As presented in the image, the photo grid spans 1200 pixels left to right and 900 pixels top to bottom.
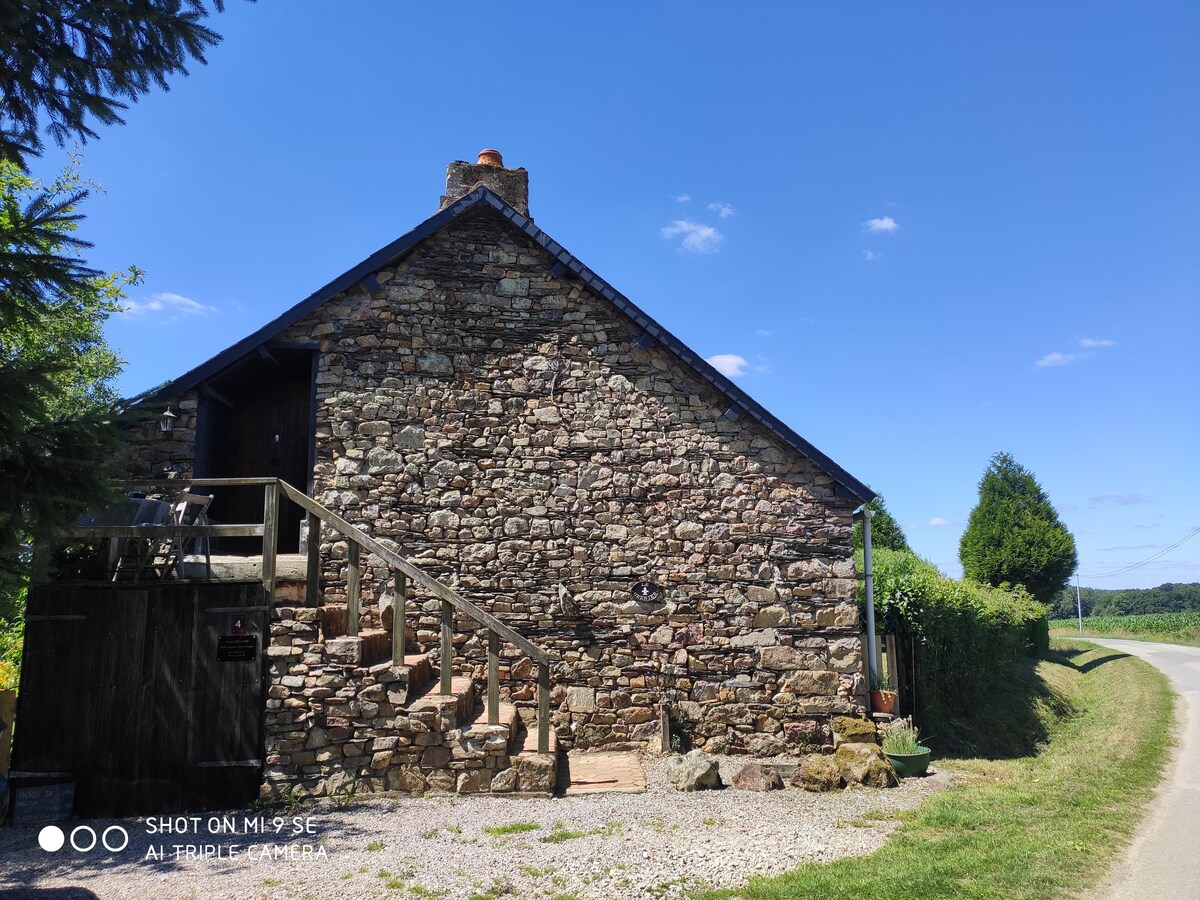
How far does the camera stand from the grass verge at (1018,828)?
4.99 meters

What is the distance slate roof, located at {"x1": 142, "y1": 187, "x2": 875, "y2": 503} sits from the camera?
8695mm

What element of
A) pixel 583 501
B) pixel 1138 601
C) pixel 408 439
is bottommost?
pixel 1138 601

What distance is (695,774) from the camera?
24.0 ft

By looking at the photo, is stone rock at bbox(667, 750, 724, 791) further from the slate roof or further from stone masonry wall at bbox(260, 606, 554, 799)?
the slate roof

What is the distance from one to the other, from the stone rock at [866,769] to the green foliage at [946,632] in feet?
8.09

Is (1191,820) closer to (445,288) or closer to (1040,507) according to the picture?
(445,288)

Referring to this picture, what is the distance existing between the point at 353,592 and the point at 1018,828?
6159mm

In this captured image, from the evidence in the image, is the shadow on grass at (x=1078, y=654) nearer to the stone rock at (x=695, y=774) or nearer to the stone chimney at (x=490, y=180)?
the stone rock at (x=695, y=774)

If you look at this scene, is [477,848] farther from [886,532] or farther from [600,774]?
[886,532]

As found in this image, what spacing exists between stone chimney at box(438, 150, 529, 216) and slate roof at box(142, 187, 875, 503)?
1.34m

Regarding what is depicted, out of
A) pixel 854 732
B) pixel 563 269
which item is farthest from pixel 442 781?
pixel 563 269

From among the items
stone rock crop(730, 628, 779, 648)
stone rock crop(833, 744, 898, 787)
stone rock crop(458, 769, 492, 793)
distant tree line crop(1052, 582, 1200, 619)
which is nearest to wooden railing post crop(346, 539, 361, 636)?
stone rock crop(458, 769, 492, 793)

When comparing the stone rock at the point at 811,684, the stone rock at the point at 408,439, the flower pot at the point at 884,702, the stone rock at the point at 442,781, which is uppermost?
the stone rock at the point at 408,439

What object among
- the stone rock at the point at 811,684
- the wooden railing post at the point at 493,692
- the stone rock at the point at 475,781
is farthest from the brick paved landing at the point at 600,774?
the stone rock at the point at 811,684
